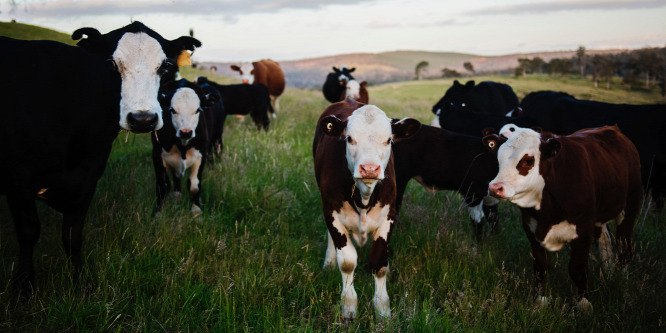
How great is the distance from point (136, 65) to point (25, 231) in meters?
1.68

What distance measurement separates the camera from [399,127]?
3.73 meters

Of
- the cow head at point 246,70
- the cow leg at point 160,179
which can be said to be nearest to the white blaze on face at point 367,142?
the cow leg at point 160,179

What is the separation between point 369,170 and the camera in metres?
3.22

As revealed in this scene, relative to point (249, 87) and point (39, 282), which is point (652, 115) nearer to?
point (39, 282)

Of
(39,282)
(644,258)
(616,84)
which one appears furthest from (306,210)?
(616,84)

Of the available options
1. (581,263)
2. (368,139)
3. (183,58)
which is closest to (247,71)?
(183,58)

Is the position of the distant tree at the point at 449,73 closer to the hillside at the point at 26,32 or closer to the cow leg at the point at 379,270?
the hillside at the point at 26,32

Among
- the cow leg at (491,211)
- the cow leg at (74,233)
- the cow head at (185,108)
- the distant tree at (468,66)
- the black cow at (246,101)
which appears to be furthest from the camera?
the distant tree at (468,66)

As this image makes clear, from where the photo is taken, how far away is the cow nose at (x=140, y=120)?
10.8ft

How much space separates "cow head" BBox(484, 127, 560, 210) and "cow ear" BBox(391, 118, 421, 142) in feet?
2.62

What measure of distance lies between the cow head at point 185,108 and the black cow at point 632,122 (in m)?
5.05

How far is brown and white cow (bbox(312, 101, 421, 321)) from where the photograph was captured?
11.6ft

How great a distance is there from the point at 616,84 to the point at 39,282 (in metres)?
41.3

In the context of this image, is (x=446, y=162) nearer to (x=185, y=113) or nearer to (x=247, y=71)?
(x=185, y=113)
